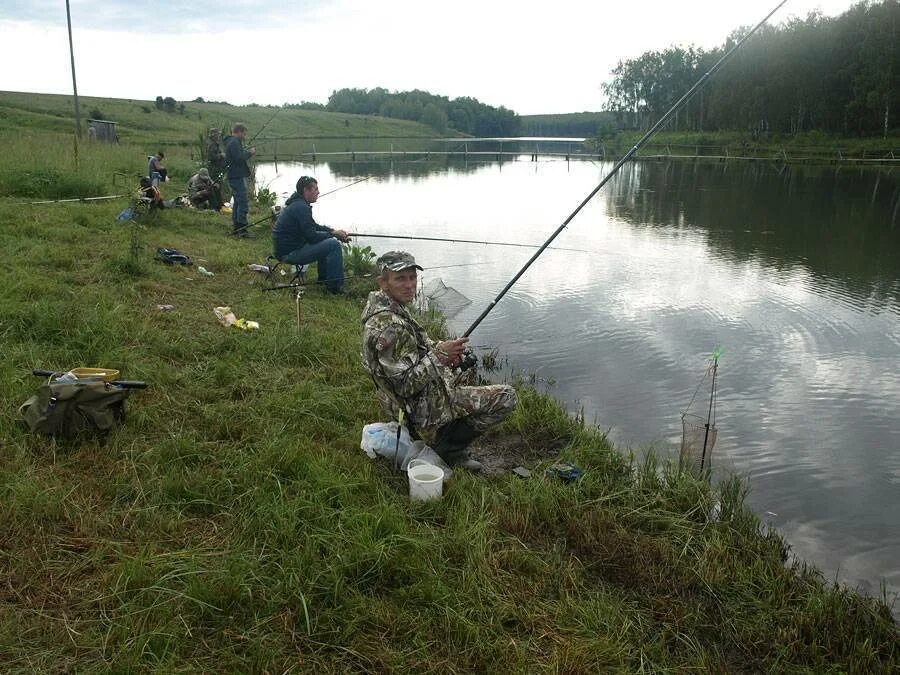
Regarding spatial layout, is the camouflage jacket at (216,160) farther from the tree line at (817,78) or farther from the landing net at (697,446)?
the tree line at (817,78)

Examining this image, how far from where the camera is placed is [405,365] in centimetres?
345

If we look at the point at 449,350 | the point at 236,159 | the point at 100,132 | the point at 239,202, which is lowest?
the point at 449,350

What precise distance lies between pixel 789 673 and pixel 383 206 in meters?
17.0

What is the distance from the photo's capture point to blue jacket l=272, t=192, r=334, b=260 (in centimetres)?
→ 769

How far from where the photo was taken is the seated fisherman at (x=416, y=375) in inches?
135

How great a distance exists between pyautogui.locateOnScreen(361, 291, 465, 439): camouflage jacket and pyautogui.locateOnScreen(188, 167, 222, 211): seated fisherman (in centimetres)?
1138

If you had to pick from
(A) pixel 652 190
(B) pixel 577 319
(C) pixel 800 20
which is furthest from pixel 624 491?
(C) pixel 800 20

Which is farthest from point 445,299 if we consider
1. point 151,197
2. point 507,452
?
point 151,197

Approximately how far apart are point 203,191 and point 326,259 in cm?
701

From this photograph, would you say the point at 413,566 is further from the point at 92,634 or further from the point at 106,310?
the point at 106,310

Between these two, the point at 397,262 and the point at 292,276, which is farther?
the point at 292,276

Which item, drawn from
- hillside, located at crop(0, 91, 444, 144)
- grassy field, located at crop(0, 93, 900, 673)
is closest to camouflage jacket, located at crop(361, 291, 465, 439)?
grassy field, located at crop(0, 93, 900, 673)

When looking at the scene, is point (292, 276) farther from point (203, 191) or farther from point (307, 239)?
point (203, 191)

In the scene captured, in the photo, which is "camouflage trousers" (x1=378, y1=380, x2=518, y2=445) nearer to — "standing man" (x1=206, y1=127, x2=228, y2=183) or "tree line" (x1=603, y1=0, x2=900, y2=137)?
"standing man" (x1=206, y1=127, x2=228, y2=183)
